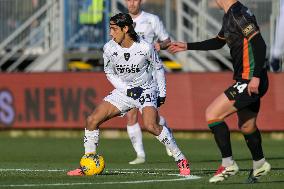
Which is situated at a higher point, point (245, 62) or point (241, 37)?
point (241, 37)

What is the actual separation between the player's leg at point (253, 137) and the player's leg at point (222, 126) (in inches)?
10.8

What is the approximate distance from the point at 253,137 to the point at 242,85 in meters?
0.78

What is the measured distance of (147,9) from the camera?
2838 centimetres

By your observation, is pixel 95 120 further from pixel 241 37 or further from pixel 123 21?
pixel 241 37

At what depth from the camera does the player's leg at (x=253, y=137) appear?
42.9 feet

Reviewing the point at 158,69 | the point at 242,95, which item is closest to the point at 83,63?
the point at 158,69

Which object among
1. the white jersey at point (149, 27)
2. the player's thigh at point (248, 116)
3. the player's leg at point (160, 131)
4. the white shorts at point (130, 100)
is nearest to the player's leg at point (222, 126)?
the player's thigh at point (248, 116)

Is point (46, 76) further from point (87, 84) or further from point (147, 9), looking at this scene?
point (147, 9)

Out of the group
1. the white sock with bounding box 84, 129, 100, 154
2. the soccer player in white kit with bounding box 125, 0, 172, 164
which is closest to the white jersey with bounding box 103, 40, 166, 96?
the white sock with bounding box 84, 129, 100, 154

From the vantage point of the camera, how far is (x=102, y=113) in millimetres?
14789

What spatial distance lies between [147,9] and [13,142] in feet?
19.8

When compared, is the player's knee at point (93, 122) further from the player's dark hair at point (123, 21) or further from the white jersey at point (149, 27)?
the white jersey at point (149, 27)

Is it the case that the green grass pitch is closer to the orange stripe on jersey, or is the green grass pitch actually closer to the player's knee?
the player's knee

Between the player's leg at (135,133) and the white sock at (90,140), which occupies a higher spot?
the white sock at (90,140)
